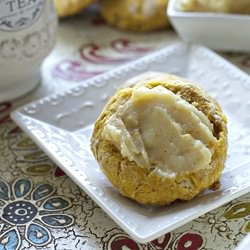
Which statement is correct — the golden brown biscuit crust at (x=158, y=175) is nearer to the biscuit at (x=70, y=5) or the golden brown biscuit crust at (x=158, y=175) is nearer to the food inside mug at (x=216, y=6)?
the food inside mug at (x=216, y=6)

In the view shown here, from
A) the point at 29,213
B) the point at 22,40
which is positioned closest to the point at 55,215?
the point at 29,213

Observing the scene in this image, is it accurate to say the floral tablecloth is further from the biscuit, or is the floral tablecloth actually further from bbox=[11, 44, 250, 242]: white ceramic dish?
the biscuit

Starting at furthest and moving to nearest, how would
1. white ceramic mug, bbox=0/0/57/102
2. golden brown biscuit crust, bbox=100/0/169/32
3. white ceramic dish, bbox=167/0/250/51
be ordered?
golden brown biscuit crust, bbox=100/0/169/32, white ceramic dish, bbox=167/0/250/51, white ceramic mug, bbox=0/0/57/102

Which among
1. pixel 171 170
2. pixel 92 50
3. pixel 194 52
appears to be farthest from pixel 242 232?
pixel 92 50

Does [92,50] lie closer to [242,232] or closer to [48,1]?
[48,1]

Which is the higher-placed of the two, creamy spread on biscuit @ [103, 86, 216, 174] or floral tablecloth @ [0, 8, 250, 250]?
creamy spread on biscuit @ [103, 86, 216, 174]

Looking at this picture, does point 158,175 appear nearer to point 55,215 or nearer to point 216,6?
point 55,215

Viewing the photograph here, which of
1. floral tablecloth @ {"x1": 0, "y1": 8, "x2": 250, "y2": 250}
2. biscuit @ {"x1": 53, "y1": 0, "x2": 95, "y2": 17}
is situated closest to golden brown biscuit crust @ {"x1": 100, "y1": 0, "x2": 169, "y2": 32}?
biscuit @ {"x1": 53, "y1": 0, "x2": 95, "y2": 17}
